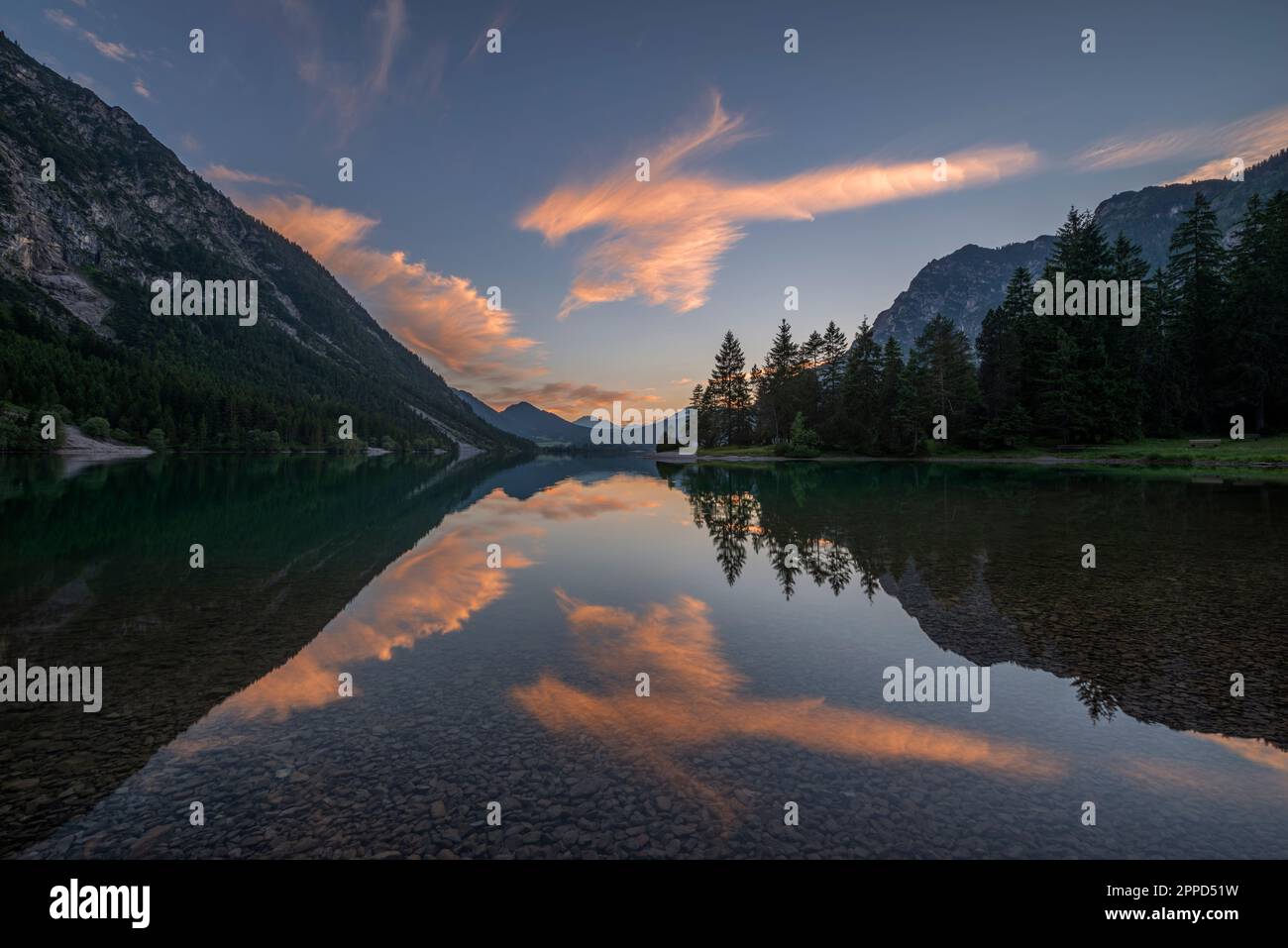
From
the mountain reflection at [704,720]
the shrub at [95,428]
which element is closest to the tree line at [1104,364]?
the mountain reflection at [704,720]

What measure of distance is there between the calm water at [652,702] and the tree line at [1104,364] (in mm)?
74093

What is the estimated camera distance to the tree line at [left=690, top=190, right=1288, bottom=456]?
82438 mm

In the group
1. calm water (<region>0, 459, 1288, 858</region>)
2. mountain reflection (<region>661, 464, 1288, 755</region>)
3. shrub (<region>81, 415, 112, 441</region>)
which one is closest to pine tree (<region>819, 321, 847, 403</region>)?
mountain reflection (<region>661, 464, 1288, 755</region>)

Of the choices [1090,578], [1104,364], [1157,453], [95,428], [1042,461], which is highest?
[1104,364]

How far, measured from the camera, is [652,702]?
11344 mm

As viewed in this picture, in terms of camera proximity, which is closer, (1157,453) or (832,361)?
(1157,453)

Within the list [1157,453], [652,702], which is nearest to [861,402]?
[1157,453]

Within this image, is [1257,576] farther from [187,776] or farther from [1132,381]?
[1132,381]

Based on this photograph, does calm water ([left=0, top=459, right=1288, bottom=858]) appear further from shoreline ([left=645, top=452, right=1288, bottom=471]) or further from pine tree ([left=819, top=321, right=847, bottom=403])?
pine tree ([left=819, top=321, right=847, bottom=403])

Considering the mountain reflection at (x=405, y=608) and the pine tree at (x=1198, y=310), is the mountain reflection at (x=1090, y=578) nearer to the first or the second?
the mountain reflection at (x=405, y=608)

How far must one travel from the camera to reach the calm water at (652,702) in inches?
286

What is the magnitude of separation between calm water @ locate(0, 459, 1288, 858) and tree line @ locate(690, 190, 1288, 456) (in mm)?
74093

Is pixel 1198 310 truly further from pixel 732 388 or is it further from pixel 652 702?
pixel 652 702

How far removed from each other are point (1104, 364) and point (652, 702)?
107733 mm
